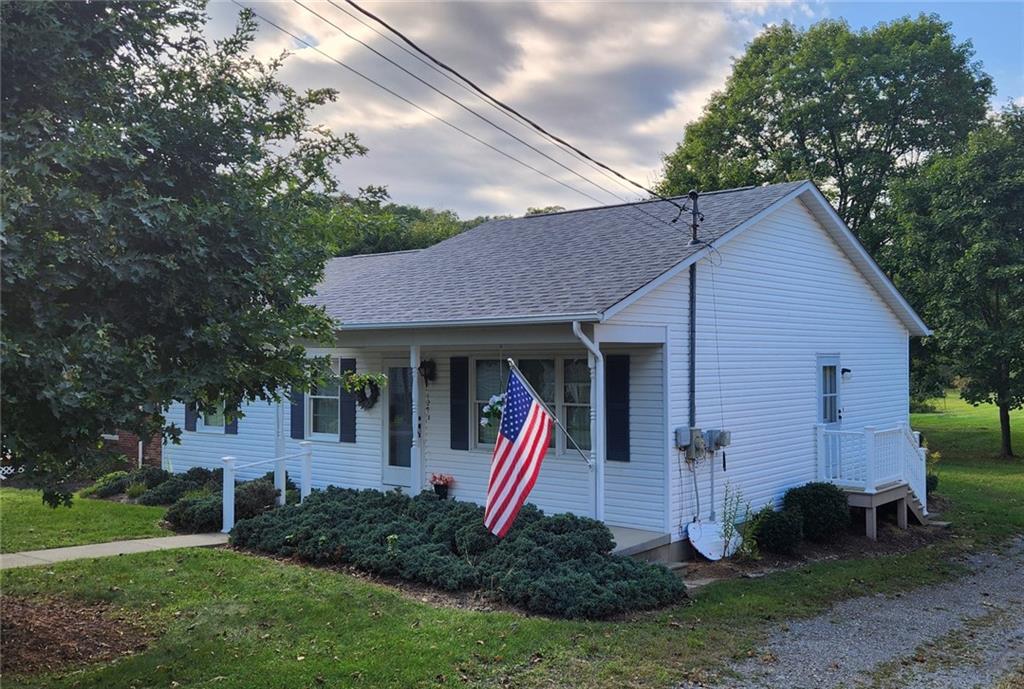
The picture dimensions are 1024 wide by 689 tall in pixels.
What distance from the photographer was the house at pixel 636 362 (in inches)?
416

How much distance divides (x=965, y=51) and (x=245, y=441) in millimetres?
26014

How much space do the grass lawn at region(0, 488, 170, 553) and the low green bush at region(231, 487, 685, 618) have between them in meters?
2.09

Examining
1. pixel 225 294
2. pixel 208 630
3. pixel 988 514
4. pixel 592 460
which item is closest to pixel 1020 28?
pixel 988 514

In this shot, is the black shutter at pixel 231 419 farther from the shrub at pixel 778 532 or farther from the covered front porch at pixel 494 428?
the shrub at pixel 778 532

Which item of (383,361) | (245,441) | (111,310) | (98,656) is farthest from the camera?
(245,441)

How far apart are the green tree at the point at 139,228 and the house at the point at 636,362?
Result: 3.96 meters

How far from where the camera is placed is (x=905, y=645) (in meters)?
7.46

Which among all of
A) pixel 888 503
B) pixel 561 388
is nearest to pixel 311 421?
pixel 561 388

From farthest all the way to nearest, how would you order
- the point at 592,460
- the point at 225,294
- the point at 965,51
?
the point at 965,51, the point at 592,460, the point at 225,294

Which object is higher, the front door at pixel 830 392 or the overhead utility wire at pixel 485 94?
the overhead utility wire at pixel 485 94

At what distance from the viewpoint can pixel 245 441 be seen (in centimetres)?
1573

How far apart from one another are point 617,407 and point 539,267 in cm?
270

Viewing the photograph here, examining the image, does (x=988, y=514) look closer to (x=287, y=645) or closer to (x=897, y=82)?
(x=287, y=645)

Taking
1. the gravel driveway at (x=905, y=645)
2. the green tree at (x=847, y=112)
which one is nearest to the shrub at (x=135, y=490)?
the gravel driveway at (x=905, y=645)
